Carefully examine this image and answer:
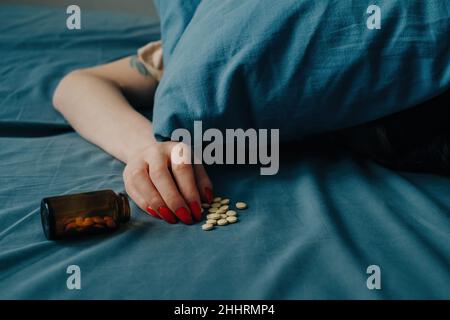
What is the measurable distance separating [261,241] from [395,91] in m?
0.27

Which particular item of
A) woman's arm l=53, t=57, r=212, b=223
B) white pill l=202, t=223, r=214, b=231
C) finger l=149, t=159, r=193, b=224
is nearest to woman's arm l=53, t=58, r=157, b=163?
woman's arm l=53, t=57, r=212, b=223

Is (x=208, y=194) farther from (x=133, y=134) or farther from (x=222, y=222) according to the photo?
(x=133, y=134)

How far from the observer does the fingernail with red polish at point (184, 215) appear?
2.37 ft

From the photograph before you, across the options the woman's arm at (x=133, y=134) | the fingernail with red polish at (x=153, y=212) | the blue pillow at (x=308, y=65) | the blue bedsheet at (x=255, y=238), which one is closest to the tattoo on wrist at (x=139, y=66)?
the woman's arm at (x=133, y=134)

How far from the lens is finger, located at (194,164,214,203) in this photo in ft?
2.56

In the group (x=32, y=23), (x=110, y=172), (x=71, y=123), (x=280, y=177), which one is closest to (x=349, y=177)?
(x=280, y=177)

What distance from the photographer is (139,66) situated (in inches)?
46.8

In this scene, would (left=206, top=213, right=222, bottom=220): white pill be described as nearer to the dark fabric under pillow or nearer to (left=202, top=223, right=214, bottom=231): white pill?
(left=202, top=223, right=214, bottom=231): white pill

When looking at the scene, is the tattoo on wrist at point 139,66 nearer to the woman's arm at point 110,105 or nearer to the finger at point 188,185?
the woman's arm at point 110,105

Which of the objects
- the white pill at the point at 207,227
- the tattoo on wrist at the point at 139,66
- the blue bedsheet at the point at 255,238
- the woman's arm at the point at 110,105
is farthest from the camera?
the tattoo on wrist at the point at 139,66

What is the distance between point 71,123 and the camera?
3.45 feet

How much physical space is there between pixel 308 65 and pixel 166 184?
0.24 meters

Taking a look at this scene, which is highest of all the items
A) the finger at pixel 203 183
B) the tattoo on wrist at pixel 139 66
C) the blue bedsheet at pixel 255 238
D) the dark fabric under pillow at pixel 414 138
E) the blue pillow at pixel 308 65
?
the blue pillow at pixel 308 65
